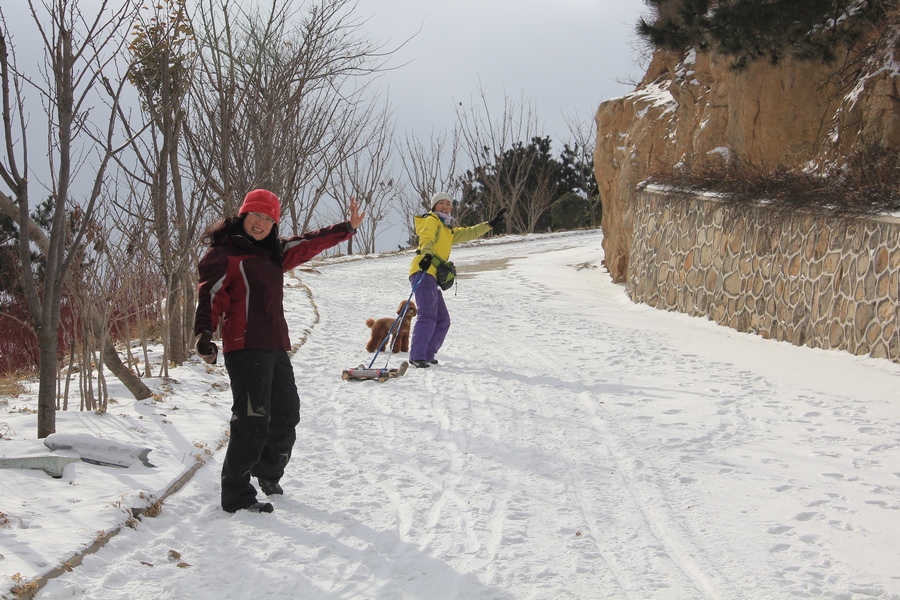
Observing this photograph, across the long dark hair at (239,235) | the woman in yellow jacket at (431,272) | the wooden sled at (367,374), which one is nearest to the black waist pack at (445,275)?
the woman in yellow jacket at (431,272)

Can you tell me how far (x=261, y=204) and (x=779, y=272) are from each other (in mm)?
7287

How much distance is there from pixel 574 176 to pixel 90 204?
39.6m

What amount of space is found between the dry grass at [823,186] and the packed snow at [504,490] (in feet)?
5.28

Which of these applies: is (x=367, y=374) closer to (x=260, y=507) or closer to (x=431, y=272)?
(x=431, y=272)

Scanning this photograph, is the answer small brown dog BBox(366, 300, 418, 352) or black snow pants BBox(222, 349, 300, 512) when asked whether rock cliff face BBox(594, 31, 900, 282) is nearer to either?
small brown dog BBox(366, 300, 418, 352)

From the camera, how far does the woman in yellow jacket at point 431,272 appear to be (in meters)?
7.96

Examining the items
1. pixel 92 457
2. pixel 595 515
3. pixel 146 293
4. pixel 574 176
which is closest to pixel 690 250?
pixel 146 293

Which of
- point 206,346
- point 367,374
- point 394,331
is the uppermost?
point 206,346

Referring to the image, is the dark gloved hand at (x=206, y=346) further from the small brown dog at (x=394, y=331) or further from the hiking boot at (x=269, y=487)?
the small brown dog at (x=394, y=331)

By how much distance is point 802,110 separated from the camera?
11719 mm

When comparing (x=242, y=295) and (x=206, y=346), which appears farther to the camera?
(x=242, y=295)

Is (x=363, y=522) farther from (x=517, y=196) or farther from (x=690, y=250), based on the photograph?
(x=517, y=196)

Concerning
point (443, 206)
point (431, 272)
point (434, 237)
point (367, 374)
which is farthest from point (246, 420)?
point (443, 206)

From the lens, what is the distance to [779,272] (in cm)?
963
